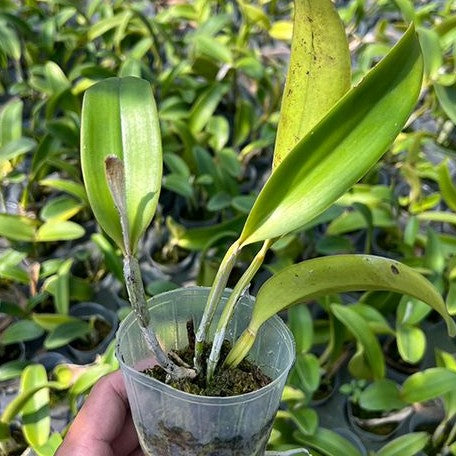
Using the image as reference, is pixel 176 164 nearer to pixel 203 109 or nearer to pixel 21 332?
pixel 203 109

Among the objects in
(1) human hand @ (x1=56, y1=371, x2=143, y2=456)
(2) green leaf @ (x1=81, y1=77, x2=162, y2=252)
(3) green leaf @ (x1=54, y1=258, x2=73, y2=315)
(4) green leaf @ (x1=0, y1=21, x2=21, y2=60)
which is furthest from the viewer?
(4) green leaf @ (x1=0, y1=21, x2=21, y2=60)

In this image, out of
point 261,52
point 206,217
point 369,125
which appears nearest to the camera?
point 369,125

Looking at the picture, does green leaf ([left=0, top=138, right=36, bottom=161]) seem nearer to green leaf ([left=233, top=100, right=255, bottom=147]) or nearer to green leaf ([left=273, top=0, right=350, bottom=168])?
green leaf ([left=233, top=100, right=255, bottom=147])

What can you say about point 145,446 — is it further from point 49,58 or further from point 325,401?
point 49,58

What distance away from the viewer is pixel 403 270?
49cm

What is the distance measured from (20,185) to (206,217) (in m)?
0.47

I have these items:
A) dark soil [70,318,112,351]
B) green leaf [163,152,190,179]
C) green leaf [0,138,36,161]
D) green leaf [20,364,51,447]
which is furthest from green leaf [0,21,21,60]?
green leaf [20,364,51,447]

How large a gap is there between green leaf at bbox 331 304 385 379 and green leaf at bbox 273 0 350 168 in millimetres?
498

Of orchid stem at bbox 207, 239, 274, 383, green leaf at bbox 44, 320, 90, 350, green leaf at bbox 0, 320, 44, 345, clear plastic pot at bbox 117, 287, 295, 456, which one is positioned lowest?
green leaf at bbox 0, 320, 44, 345

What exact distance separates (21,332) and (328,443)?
0.60 metres

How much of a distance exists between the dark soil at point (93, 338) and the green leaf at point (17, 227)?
0.23 m

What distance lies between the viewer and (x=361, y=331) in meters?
0.96

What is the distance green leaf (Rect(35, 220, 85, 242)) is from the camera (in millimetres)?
1164

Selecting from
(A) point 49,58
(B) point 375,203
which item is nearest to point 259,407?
(B) point 375,203
